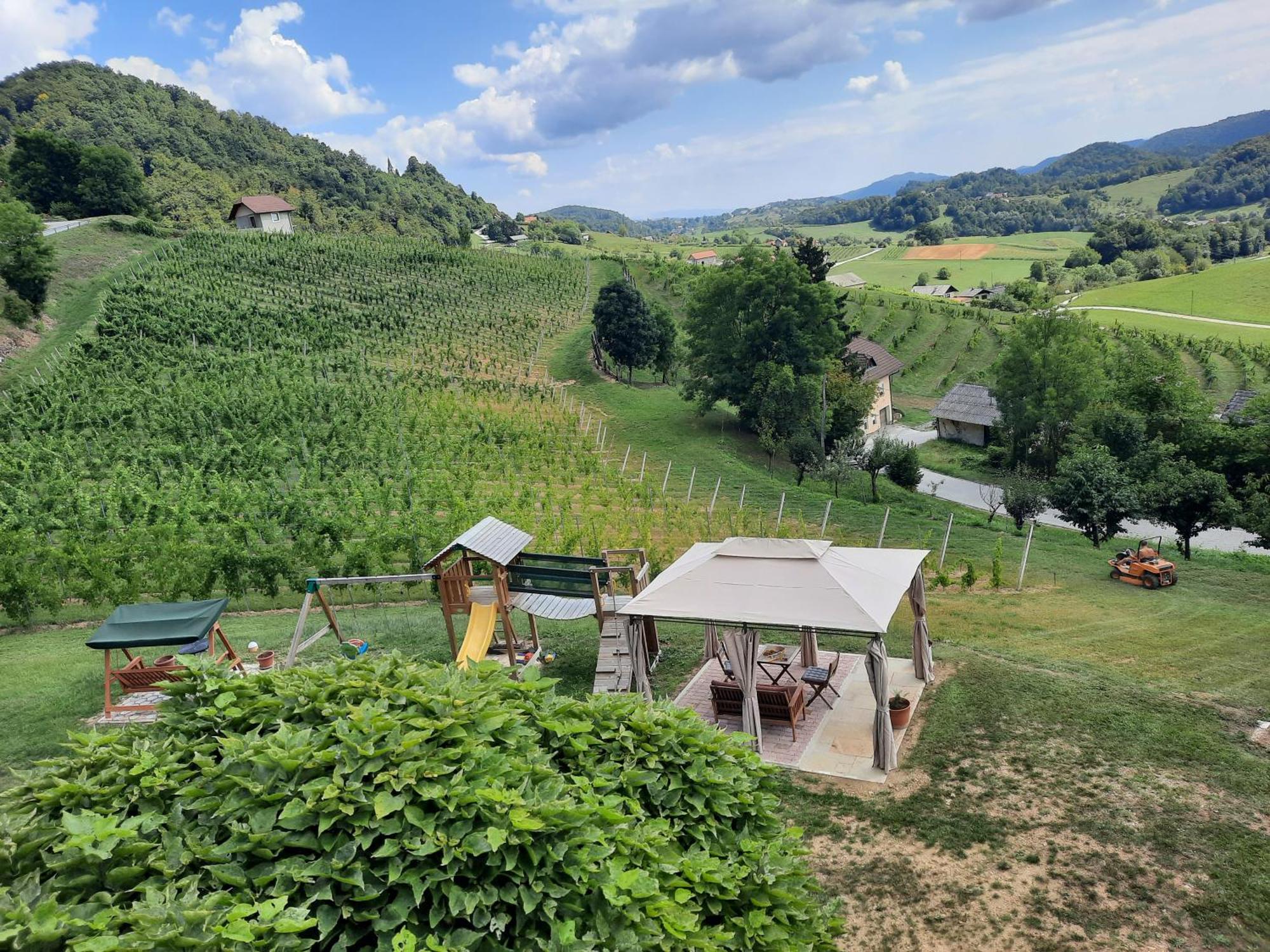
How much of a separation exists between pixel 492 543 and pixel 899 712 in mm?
6365

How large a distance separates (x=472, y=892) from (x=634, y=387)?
39.4 meters

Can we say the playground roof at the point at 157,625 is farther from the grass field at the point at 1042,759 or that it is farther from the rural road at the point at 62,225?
the rural road at the point at 62,225

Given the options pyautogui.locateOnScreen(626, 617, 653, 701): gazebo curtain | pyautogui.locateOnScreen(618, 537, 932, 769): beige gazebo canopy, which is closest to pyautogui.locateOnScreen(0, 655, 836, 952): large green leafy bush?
pyautogui.locateOnScreen(618, 537, 932, 769): beige gazebo canopy

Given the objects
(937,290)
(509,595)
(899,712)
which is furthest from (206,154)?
(899,712)

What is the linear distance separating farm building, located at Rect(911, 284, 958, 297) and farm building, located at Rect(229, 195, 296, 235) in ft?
201

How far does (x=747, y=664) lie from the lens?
9.59 m

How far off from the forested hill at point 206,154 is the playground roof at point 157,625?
74389 mm

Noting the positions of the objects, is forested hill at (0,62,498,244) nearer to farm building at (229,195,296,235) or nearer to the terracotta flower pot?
farm building at (229,195,296,235)

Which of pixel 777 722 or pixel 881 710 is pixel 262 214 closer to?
pixel 777 722

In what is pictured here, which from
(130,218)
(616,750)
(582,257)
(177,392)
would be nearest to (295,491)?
(177,392)

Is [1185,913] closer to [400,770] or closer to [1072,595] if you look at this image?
[400,770]

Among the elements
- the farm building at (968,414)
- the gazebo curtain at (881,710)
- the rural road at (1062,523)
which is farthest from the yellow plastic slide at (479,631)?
the farm building at (968,414)

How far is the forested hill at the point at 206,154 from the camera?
8625 centimetres

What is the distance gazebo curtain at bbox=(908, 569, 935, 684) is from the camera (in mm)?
11000
